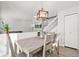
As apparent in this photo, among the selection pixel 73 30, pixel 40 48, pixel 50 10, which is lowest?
pixel 40 48

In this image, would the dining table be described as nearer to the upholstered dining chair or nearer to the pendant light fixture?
the upholstered dining chair

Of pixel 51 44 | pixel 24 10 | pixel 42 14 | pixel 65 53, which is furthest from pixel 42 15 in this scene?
pixel 65 53

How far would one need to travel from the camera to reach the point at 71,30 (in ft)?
7.59

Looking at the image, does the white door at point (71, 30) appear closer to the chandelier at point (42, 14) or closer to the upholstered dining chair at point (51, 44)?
the upholstered dining chair at point (51, 44)

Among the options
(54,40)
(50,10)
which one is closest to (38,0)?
(50,10)

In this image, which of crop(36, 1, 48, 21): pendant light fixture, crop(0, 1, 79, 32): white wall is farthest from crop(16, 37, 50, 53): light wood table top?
crop(36, 1, 48, 21): pendant light fixture

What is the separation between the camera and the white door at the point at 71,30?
7.45 ft

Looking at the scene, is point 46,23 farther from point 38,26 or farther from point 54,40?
point 54,40

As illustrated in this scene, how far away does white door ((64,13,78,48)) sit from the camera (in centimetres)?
227

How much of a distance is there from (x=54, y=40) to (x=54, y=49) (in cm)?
13

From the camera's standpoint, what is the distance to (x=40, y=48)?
91.4 inches

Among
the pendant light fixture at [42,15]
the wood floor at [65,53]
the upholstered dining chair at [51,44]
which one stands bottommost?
the wood floor at [65,53]

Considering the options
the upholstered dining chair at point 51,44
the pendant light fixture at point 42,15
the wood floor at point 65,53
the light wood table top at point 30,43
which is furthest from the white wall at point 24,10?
the wood floor at point 65,53

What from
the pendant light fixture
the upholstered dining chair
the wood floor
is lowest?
the wood floor
